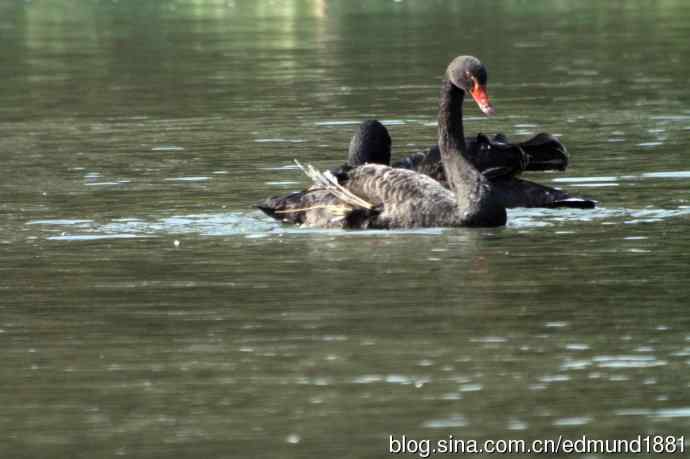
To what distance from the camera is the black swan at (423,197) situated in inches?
543

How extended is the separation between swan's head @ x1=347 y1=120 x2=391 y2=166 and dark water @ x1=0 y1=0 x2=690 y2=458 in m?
0.95

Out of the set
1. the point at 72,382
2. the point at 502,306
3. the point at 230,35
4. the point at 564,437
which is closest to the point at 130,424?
the point at 72,382

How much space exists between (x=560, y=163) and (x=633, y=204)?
650mm

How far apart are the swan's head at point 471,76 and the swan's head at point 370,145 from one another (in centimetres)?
121

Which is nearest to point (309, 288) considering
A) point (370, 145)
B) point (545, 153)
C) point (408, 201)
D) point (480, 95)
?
point (408, 201)

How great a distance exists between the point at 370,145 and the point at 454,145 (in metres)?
1.18

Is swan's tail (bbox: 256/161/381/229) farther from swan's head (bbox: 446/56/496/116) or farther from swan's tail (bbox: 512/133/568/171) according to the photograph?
swan's tail (bbox: 512/133/568/171)

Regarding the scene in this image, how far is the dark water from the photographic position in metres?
8.40

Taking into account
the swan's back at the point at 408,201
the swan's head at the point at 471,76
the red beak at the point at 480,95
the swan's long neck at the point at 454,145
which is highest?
the swan's head at the point at 471,76

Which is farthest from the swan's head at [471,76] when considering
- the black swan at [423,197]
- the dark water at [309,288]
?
the dark water at [309,288]

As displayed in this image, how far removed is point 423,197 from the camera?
13844mm

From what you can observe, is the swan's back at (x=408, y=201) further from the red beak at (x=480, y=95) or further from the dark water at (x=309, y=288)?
the red beak at (x=480, y=95)

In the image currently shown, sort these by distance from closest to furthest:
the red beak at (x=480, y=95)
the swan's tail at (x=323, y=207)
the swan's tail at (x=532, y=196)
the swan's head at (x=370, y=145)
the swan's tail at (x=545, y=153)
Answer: the swan's tail at (x=323, y=207) < the red beak at (x=480, y=95) < the swan's tail at (x=532, y=196) < the swan's tail at (x=545, y=153) < the swan's head at (x=370, y=145)

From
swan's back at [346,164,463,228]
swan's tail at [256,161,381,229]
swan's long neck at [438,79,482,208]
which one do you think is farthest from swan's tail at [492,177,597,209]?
swan's tail at [256,161,381,229]
